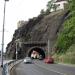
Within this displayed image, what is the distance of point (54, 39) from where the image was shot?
5192 inches

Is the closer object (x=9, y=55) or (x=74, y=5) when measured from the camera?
(x=74, y=5)

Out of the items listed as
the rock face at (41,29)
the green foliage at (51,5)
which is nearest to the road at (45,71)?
the rock face at (41,29)

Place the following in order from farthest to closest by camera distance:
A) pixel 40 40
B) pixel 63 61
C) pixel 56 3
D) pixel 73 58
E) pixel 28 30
Answer: pixel 56 3, pixel 28 30, pixel 40 40, pixel 63 61, pixel 73 58

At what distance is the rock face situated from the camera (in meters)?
137

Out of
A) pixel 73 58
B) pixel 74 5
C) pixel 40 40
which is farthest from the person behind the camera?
pixel 40 40

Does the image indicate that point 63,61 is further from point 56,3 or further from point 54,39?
point 56,3

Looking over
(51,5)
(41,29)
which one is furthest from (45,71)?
(51,5)

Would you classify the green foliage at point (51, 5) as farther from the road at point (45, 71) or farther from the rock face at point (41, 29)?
the road at point (45, 71)

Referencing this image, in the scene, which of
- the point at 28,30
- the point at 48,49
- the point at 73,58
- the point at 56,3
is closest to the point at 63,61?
→ the point at 73,58

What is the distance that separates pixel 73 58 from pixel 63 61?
9.62 meters

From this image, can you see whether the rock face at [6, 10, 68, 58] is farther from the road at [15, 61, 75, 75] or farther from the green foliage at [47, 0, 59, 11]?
the road at [15, 61, 75, 75]

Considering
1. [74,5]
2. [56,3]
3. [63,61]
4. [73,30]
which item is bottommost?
[63,61]

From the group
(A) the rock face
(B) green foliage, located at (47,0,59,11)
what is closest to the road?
(A) the rock face

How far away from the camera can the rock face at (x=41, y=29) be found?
137m
